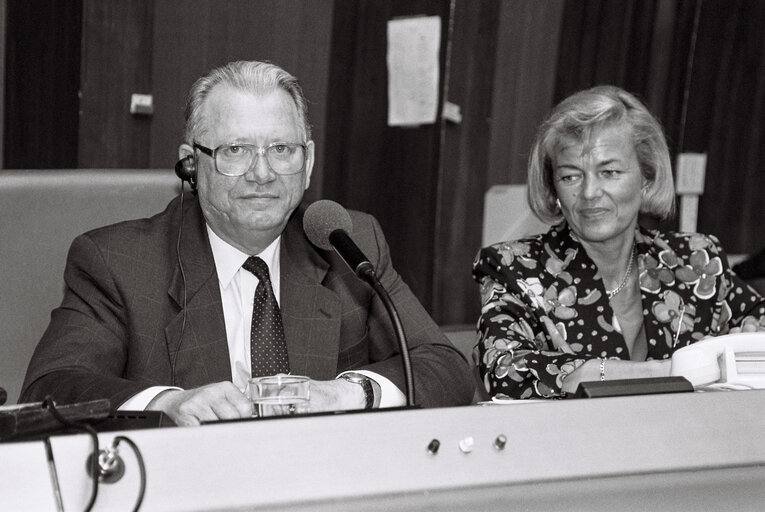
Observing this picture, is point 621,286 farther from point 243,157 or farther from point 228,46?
point 228,46

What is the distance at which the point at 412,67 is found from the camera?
3.73 metres

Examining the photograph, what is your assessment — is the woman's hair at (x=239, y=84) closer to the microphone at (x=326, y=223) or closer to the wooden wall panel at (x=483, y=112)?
the microphone at (x=326, y=223)

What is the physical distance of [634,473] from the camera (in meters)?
1.01

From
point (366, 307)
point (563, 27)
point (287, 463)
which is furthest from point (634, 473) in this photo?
point (563, 27)

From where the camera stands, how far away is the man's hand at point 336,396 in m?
1.48

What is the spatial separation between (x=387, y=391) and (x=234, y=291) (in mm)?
398

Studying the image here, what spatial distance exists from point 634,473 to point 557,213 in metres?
1.38

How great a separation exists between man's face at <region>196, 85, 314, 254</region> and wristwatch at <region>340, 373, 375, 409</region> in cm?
35

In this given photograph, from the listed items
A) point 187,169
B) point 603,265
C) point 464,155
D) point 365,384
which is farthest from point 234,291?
point 464,155

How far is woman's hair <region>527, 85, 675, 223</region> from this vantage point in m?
2.23

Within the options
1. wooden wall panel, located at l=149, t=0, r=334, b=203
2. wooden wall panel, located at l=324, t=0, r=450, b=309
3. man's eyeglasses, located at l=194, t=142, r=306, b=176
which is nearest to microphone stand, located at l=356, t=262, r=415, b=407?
man's eyeglasses, located at l=194, t=142, r=306, b=176

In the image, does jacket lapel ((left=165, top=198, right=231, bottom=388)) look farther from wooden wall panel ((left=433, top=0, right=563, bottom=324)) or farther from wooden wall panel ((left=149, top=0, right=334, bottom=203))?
wooden wall panel ((left=433, top=0, right=563, bottom=324))

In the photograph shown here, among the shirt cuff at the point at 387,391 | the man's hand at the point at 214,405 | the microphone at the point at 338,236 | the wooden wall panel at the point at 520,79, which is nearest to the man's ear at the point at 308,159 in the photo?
the microphone at the point at 338,236

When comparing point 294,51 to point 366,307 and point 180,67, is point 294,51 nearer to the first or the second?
point 180,67
